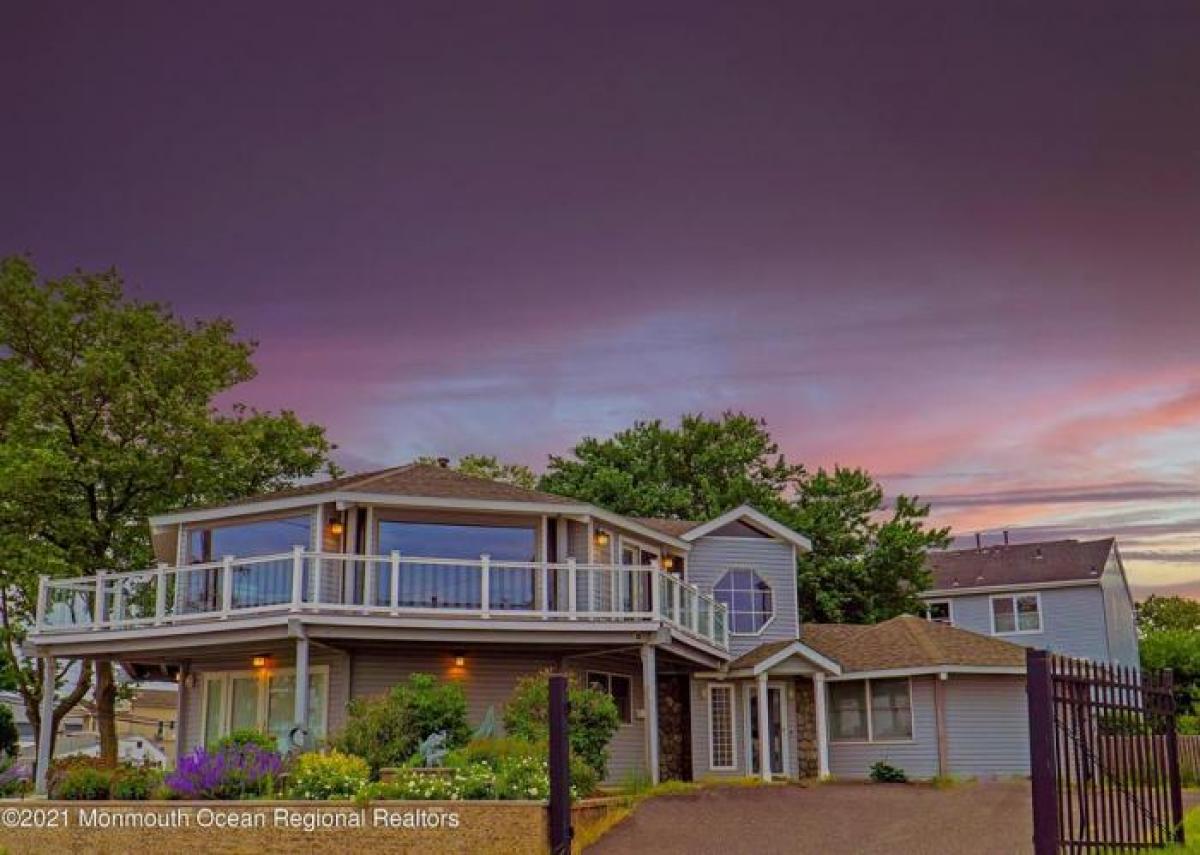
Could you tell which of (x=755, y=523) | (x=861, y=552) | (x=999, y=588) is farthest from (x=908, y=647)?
(x=999, y=588)

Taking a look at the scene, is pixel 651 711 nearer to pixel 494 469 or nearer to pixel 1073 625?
pixel 1073 625

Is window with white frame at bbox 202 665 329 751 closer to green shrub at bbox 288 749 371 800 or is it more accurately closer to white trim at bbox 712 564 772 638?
green shrub at bbox 288 749 371 800

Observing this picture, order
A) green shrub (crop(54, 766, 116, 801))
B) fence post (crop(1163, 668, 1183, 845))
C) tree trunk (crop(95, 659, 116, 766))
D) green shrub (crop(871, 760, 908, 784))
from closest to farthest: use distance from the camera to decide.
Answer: fence post (crop(1163, 668, 1183, 845)), green shrub (crop(54, 766, 116, 801)), green shrub (crop(871, 760, 908, 784)), tree trunk (crop(95, 659, 116, 766))

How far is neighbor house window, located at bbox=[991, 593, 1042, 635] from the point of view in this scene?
134ft

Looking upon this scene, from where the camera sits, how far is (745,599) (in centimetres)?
3031

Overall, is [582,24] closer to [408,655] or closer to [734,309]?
[734,309]

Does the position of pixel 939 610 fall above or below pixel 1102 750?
above

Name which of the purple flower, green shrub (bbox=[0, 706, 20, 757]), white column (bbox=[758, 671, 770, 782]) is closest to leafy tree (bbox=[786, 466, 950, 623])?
white column (bbox=[758, 671, 770, 782])

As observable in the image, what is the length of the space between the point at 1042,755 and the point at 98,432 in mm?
26687

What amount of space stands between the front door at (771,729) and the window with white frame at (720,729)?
1.15ft

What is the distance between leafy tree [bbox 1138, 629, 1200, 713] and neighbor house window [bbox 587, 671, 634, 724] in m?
23.6

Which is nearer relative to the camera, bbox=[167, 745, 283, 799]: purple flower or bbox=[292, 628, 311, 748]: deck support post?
bbox=[167, 745, 283, 799]: purple flower

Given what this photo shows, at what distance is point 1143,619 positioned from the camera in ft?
265

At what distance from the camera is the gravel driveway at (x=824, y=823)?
16.2 meters
